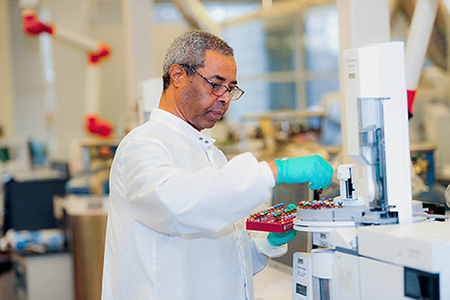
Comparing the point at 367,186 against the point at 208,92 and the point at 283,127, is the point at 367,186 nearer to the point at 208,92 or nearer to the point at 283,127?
the point at 208,92

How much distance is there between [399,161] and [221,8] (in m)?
9.46

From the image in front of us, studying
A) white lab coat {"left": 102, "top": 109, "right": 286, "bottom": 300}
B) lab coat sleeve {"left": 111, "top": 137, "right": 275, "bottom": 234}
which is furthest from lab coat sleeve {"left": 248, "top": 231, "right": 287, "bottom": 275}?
lab coat sleeve {"left": 111, "top": 137, "right": 275, "bottom": 234}

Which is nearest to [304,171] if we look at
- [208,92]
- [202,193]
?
[202,193]

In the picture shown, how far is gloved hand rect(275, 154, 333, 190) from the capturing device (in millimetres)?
1196

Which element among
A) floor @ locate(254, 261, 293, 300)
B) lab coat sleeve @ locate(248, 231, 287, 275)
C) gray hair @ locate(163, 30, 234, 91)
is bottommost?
floor @ locate(254, 261, 293, 300)

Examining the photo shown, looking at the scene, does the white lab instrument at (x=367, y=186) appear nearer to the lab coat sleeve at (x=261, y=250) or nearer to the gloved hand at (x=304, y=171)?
the gloved hand at (x=304, y=171)

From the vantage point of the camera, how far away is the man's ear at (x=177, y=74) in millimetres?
1461

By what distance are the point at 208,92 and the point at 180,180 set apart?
1.27ft

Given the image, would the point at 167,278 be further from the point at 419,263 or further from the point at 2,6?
the point at 2,6

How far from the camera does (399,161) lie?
1.18 meters

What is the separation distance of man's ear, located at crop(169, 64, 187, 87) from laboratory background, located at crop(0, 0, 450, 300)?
0.51 meters

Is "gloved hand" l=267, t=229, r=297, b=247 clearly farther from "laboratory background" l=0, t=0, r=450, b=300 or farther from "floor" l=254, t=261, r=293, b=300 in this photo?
"floor" l=254, t=261, r=293, b=300

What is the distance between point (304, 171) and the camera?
121cm

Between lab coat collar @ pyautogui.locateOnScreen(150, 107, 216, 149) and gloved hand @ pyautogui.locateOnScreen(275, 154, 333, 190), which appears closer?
gloved hand @ pyautogui.locateOnScreen(275, 154, 333, 190)
